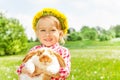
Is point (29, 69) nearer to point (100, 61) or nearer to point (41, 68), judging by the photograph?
point (41, 68)

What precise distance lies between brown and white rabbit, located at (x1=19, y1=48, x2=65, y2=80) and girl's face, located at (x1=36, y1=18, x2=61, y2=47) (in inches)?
14.5

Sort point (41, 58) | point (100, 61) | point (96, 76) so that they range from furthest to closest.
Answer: point (100, 61) → point (96, 76) → point (41, 58)

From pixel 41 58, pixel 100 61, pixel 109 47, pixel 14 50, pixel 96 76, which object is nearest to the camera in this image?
pixel 41 58

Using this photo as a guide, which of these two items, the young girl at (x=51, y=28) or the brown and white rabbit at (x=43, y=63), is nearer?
the brown and white rabbit at (x=43, y=63)

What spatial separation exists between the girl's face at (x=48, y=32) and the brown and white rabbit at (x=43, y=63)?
37 centimetres

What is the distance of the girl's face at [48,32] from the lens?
629cm

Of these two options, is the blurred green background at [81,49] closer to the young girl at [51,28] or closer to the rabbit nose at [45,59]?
the young girl at [51,28]

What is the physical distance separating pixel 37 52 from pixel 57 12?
0.75 metres

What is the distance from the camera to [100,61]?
1423 cm

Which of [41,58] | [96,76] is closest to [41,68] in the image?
[41,58]

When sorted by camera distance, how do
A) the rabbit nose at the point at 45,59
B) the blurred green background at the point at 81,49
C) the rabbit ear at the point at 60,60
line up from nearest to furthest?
1. the rabbit nose at the point at 45,59
2. the rabbit ear at the point at 60,60
3. the blurred green background at the point at 81,49

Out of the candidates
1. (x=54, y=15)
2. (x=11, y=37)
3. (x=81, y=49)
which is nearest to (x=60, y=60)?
(x=54, y=15)

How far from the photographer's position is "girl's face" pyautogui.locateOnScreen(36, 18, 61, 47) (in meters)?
6.29

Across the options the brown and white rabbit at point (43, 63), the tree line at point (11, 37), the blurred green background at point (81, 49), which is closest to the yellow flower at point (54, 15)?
the brown and white rabbit at point (43, 63)
